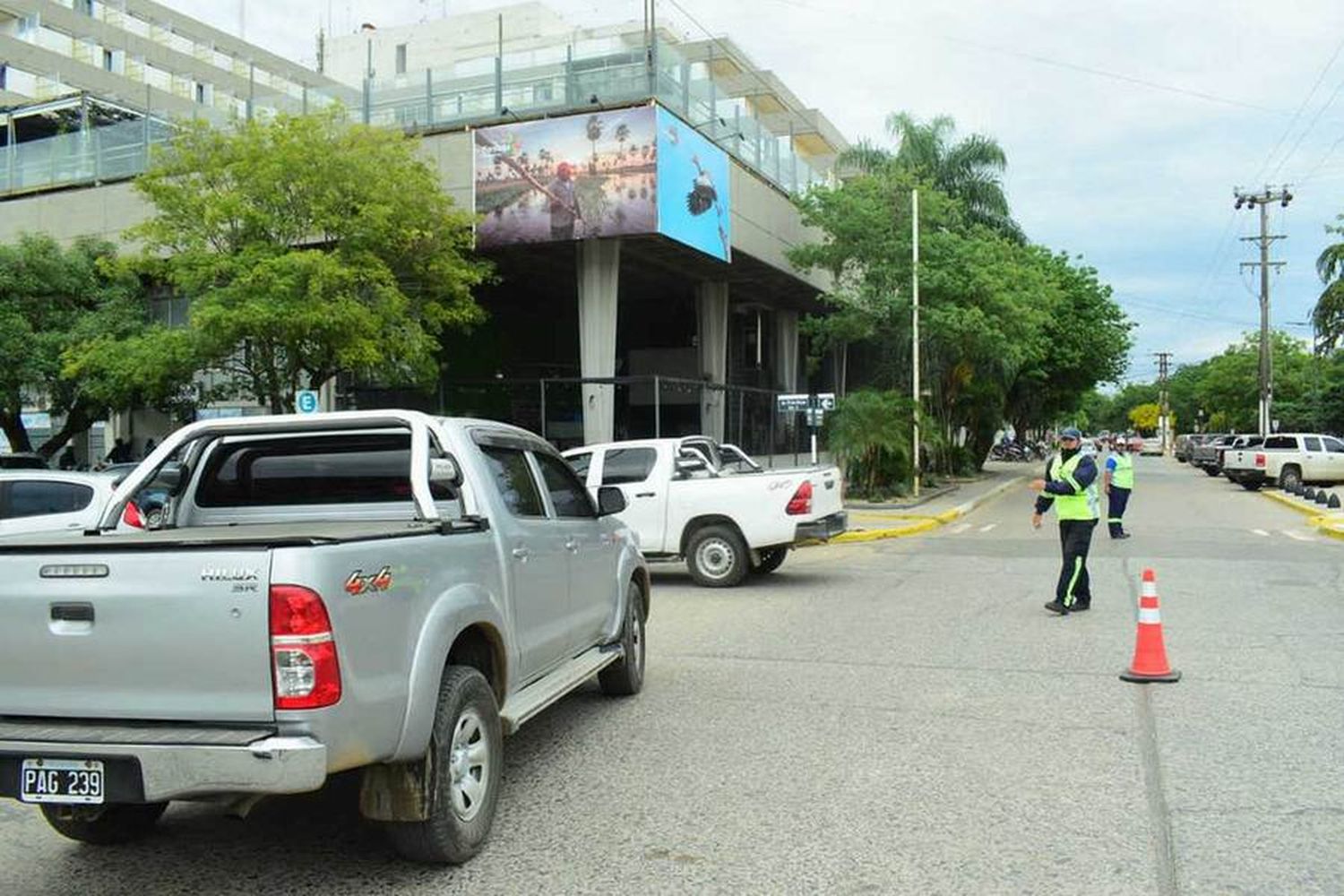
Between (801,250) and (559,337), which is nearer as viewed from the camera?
(801,250)

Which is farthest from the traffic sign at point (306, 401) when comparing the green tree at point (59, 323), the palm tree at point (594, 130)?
the palm tree at point (594, 130)

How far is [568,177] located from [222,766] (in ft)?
80.9

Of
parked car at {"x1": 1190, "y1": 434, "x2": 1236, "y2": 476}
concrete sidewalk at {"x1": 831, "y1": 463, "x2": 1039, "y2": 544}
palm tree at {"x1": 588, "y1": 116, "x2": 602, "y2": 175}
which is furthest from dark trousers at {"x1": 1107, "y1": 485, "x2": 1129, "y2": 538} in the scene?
parked car at {"x1": 1190, "y1": 434, "x2": 1236, "y2": 476}

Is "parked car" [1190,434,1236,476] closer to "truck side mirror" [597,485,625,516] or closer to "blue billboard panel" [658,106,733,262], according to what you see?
"blue billboard panel" [658,106,733,262]

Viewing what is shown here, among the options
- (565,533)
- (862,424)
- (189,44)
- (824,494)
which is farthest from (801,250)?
(189,44)

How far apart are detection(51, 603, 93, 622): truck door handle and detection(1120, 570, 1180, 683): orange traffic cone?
6.55 m

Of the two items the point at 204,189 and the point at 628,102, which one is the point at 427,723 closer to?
the point at 204,189

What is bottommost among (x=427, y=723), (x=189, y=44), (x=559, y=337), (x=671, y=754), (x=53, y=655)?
(x=671, y=754)

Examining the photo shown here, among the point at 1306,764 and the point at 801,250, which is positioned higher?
the point at 801,250

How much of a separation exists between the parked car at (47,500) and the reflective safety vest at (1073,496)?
9.35 metres

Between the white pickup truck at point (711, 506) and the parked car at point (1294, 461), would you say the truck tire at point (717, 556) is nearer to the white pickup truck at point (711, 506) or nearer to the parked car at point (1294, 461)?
the white pickup truck at point (711, 506)

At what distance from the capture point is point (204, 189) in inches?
875

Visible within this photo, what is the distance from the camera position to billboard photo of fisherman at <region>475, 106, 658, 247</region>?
26.2 m

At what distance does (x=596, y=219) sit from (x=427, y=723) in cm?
2367
